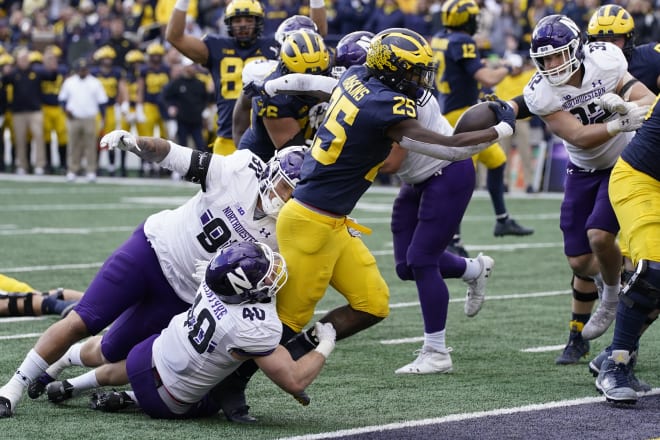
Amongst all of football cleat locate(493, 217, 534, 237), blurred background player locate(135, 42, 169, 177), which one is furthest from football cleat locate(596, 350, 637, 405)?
blurred background player locate(135, 42, 169, 177)

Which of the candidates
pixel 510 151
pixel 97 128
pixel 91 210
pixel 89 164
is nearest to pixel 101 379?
pixel 91 210

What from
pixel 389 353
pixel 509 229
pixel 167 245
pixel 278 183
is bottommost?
pixel 509 229

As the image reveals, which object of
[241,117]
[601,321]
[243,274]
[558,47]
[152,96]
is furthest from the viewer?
[152,96]

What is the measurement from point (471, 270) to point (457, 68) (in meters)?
3.75

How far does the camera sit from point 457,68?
32.6ft

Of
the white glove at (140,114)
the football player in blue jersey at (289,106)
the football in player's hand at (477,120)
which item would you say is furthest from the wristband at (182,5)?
the white glove at (140,114)

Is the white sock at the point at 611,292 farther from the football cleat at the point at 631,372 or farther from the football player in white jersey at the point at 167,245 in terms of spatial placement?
the football player in white jersey at the point at 167,245

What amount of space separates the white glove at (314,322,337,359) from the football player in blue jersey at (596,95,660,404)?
1199 mm

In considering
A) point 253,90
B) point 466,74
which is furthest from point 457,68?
point 253,90

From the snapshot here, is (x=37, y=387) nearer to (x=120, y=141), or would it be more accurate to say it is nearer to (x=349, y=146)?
(x=120, y=141)

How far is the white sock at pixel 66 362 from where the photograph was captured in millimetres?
5262

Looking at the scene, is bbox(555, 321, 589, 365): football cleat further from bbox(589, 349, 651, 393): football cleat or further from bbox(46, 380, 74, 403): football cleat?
bbox(46, 380, 74, 403): football cleat

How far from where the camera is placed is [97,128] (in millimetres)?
19734

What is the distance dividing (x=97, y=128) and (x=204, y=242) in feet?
50.1
